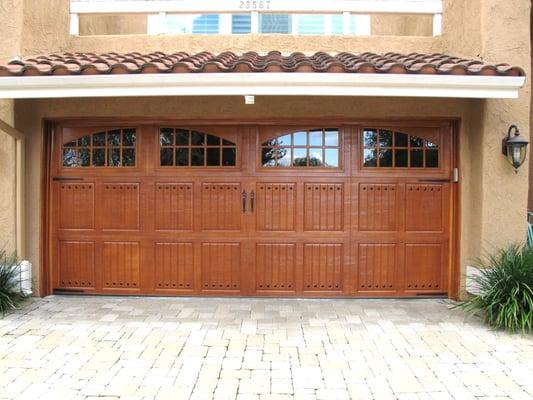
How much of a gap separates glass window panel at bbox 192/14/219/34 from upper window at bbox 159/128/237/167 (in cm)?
355

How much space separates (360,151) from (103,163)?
3.96 metres

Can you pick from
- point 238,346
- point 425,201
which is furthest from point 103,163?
point 425,201

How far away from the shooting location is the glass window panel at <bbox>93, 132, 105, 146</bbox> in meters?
6.76

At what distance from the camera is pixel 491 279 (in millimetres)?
5516

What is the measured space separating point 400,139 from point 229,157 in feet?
8.65

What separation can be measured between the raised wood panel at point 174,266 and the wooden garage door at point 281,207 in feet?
0.05

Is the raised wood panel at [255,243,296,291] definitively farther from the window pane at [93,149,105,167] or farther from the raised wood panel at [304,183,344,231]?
the window pane at [93,149,105,167]

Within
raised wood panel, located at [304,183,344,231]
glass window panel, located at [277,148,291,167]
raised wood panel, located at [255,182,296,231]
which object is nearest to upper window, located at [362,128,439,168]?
raised wood panel, located at [304,183,344,231]

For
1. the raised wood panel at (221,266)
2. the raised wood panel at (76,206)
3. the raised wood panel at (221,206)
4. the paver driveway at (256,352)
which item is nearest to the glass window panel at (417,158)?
the paver driveway at (256,352)

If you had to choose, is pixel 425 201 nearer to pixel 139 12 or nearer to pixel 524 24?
pixel 524 24

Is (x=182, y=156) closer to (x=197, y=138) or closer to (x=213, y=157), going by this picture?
(x=197, y=138)

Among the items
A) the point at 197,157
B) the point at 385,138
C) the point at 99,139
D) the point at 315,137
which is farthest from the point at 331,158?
the point at 99,139

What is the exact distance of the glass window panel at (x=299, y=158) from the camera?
6660mm

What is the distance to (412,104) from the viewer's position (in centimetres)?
647
